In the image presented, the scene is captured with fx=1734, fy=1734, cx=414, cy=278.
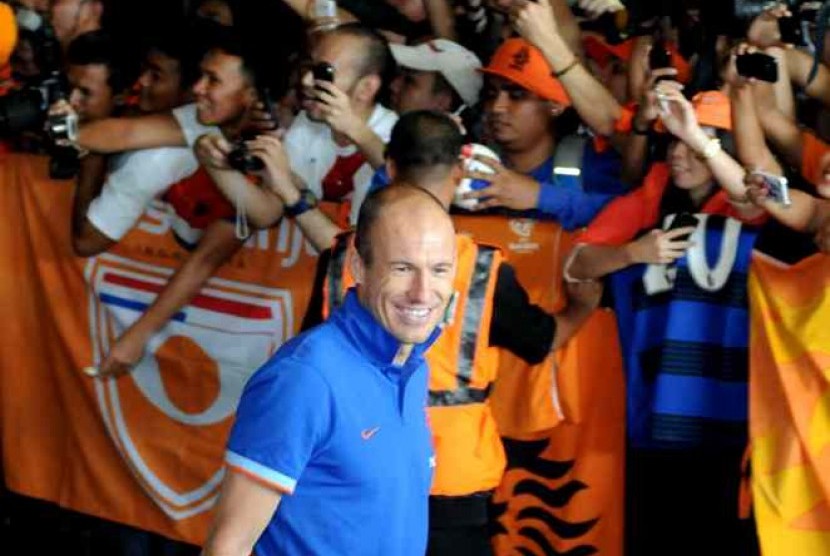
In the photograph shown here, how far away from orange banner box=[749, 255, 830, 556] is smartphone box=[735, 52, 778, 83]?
51 cm

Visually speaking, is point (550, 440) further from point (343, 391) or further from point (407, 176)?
point (343, 391)

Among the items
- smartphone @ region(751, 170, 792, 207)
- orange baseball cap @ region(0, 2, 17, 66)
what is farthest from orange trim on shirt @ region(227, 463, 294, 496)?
orange baseball cap @ region(0, 2, 17, 66)

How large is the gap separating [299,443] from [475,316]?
4.23 ft

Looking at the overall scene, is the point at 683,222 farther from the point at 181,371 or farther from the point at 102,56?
the point at 102,56

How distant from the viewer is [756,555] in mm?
4957

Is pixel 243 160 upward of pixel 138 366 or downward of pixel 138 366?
upward

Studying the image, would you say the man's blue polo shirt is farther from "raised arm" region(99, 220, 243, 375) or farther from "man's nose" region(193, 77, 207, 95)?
"man's nose" region(193, 77, 207, 95)

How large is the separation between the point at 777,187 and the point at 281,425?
181 cm

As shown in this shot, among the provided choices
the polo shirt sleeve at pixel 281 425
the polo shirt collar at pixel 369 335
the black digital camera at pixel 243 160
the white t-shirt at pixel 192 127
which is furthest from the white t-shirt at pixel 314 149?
the polo shirt sleeve at pixel 281 425

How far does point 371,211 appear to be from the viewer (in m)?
3.68

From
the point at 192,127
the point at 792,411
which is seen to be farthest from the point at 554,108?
the point at 792,411

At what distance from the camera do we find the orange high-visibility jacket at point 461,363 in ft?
14.9

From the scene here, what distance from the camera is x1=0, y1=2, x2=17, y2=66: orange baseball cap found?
605 centimetres

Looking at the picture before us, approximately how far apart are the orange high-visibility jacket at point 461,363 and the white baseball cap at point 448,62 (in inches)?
56.5
